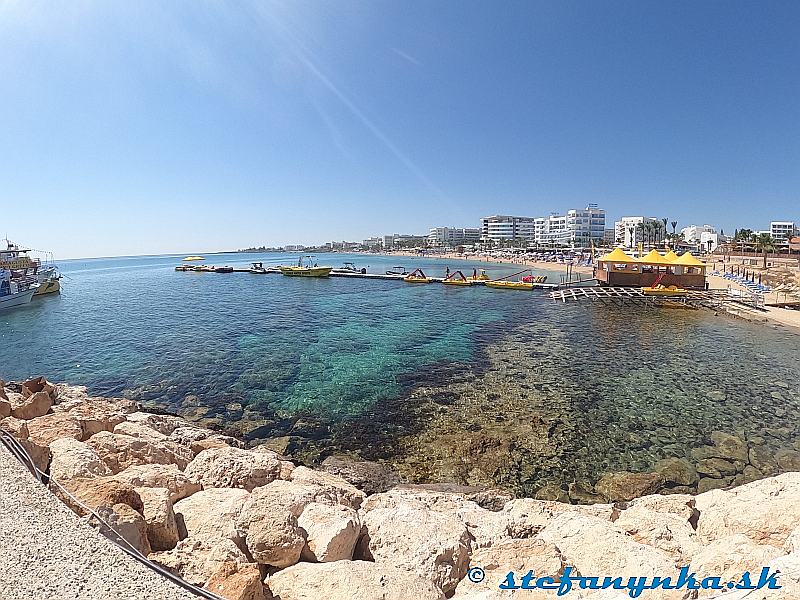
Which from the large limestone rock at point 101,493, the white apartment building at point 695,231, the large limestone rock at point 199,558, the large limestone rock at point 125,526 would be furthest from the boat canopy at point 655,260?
the white apartment building at point 695,231

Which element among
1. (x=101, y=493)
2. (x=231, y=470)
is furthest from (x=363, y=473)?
(x=101, y=493)

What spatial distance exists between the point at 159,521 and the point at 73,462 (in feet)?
7.38

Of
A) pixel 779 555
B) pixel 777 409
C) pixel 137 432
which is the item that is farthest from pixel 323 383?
pixel 777 409

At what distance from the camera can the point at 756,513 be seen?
5.23m

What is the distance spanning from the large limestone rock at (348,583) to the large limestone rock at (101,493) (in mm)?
1984

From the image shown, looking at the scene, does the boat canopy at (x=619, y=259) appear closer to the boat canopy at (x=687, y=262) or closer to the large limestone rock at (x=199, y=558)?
the boat canopy at (x=687, y=262)

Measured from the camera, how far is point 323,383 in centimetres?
1398

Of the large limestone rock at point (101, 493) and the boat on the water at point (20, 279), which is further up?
the boat on the water at point (20, 279)

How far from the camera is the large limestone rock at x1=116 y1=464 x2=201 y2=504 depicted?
546cm

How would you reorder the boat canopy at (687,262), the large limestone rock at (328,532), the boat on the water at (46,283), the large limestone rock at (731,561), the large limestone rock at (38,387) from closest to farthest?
1. the large limestone rock at (731,561)
2. the large limestone rock at (328,532)
3. the large limestone rock at (38,387)
4. the boat canopy at (687,262)
5. the boat on the water at (46,283)

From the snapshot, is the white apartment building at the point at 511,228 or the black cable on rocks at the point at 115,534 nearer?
the black cable on rocks at the point at 115,534

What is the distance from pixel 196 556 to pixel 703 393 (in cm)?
1483

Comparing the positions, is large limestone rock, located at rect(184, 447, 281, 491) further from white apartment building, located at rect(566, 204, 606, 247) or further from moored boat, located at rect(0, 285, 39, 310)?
white apartment building, located at rect(566, 204, 606, 247)
